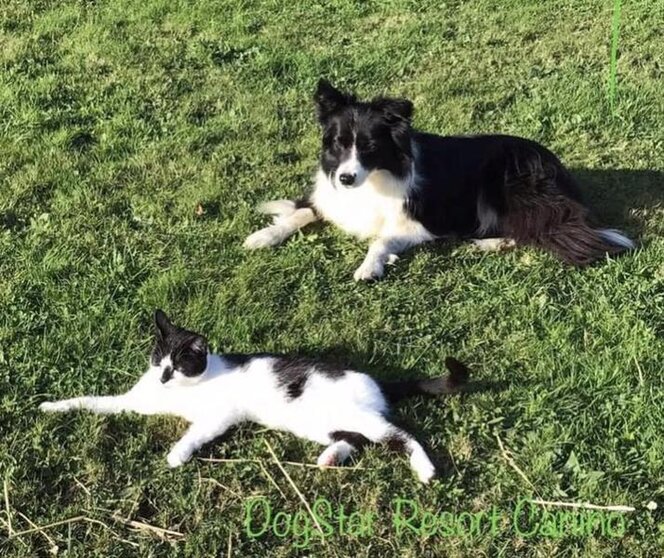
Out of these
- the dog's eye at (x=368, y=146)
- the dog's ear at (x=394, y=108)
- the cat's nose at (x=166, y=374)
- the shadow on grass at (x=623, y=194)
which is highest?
the dog's ear at (x=394, y=108)

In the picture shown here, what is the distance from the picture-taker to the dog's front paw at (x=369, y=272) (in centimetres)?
432

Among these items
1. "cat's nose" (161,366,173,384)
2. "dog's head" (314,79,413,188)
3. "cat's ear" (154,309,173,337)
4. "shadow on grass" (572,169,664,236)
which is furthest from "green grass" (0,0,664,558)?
"dog's head" (314,79,413,188)

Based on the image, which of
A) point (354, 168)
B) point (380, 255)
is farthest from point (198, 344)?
point (354, 168)

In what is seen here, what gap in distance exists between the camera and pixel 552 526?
9.75 ft

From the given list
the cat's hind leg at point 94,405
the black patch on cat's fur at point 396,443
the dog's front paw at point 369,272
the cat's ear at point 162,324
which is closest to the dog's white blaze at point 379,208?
the dog's front paw at point 369,272

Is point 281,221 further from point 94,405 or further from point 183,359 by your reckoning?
point 94,405

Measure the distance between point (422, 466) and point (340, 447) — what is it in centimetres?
34

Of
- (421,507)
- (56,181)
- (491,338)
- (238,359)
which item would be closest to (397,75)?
(56,181)

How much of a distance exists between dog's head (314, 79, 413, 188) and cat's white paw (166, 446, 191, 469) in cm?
192

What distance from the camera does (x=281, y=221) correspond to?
4.78 metres

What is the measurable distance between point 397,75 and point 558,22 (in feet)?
6.69

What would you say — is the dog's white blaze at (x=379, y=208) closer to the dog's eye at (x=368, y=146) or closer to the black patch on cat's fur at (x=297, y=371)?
the dog's eye at (x=368, y=146)

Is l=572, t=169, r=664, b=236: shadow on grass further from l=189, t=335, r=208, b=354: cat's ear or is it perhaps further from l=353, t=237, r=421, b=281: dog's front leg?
l=189, t=335, r=208, b=354: cat's ear

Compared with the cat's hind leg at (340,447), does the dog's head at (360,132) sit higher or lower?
higher
